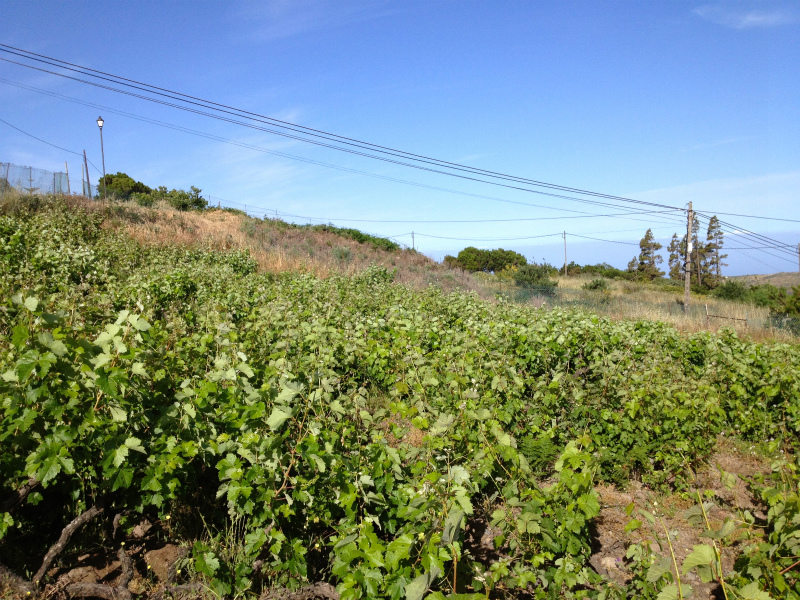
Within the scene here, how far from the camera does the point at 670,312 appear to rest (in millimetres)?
21891

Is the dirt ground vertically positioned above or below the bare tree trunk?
below

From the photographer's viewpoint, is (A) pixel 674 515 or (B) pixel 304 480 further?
(A) pixel 674 515

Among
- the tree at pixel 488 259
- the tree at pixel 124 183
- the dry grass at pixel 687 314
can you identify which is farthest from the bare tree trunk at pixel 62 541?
the tree at pixel 124 183

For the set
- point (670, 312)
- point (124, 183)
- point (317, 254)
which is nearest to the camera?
point (317, 254)

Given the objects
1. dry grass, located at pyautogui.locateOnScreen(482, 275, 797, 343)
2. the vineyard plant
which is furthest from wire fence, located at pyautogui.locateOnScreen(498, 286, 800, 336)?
the vineyard plant

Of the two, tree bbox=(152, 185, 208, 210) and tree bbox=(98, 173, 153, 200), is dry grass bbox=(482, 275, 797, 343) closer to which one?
tree bbox=(152, 185, 208, 210)

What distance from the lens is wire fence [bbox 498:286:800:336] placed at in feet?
57.0

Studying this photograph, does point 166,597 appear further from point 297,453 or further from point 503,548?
point 503,548

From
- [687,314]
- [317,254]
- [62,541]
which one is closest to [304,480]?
[62,541]

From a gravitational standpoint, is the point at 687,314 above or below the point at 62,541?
below

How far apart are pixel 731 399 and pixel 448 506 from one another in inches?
166

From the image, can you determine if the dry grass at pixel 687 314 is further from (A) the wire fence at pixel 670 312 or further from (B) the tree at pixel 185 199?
(B) the tree at pixel 185 199

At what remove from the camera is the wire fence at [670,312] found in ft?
57.0

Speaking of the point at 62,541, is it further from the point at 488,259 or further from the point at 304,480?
the point at 488,259
